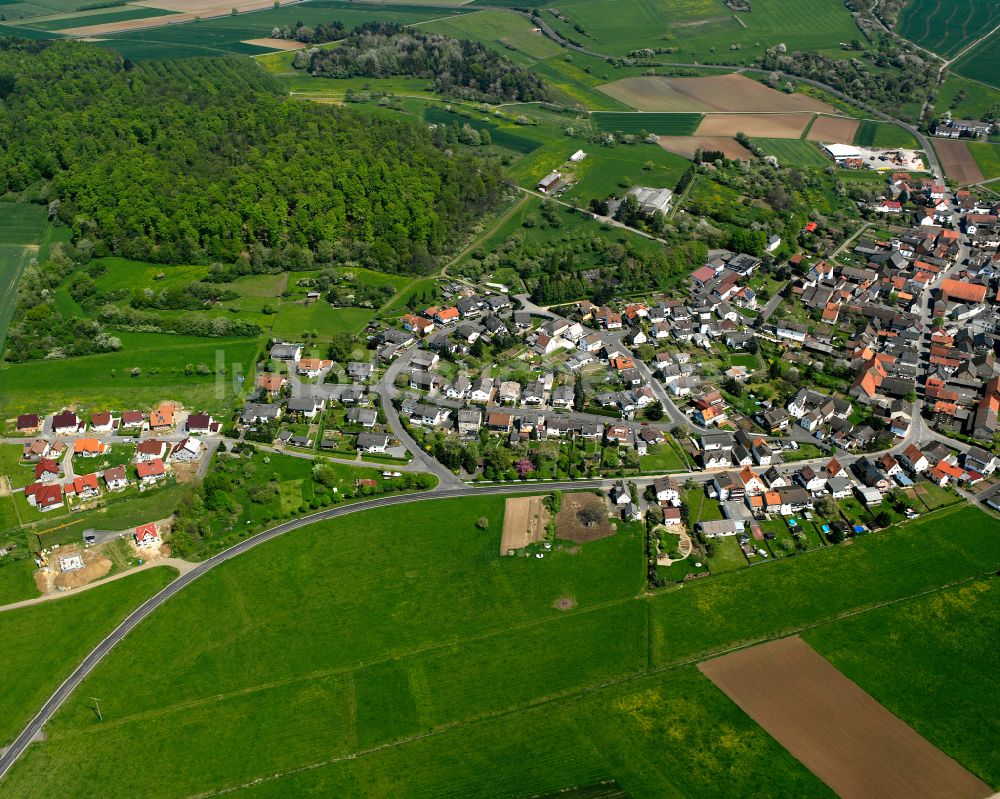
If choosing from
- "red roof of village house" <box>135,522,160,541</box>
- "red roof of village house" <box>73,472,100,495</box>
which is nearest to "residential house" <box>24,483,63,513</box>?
"red roof of village house" <box>73,472,100,495</box>

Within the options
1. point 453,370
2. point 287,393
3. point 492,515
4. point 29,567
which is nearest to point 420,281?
point 453,370

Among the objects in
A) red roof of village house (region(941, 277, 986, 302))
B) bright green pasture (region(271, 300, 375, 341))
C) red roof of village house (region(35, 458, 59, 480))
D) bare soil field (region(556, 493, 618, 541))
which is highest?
red roof of village house (region(941, 277, 986, 302))

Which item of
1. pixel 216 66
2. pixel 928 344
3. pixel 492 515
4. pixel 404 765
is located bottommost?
pixel 404 765

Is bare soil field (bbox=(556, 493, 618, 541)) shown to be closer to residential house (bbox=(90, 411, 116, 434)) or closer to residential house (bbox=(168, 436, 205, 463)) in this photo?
residential house (bbox=(168, 436, 205, 463))

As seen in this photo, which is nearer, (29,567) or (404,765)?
(404,765)

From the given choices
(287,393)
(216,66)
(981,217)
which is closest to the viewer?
(287,393)

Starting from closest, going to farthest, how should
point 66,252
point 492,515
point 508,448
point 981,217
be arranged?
1. point 492,515
2. point 508,448
3. point 66,252
4. point 981,217

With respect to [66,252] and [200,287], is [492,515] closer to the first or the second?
[200,287]
